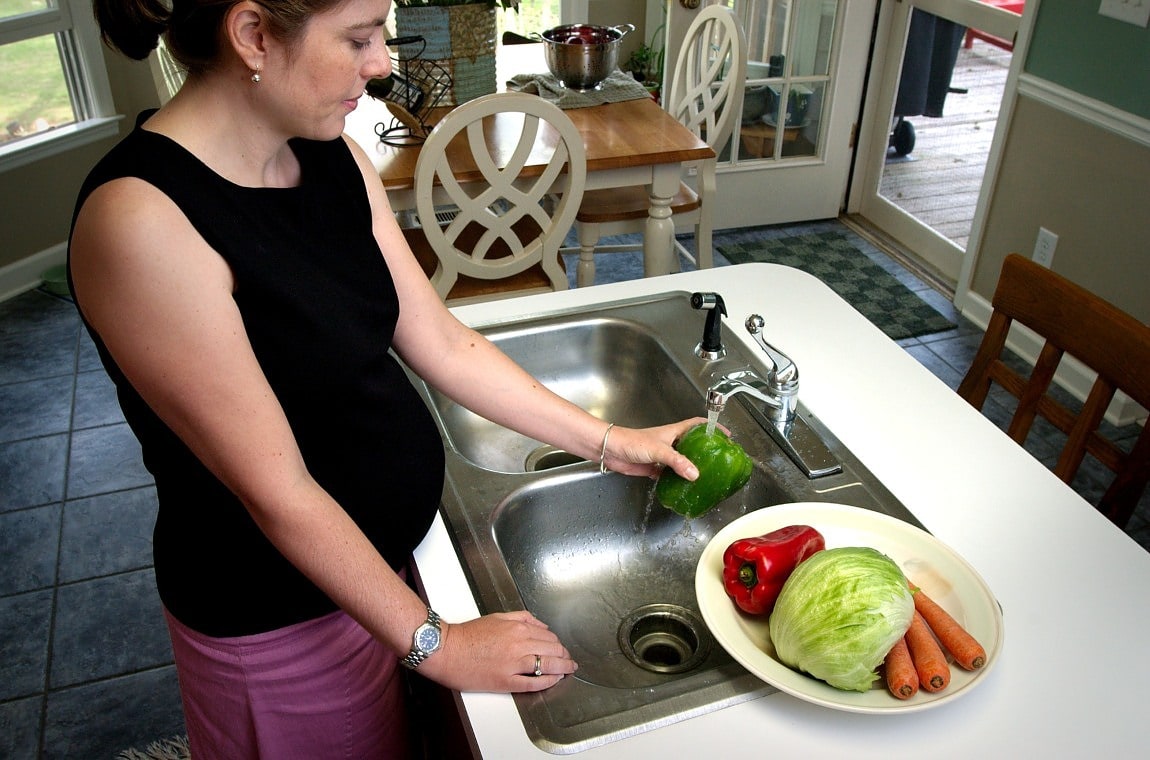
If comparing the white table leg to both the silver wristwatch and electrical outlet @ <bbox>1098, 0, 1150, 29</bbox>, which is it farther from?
the silver wristwatch

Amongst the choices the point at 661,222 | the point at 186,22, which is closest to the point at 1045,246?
the point at 661,222

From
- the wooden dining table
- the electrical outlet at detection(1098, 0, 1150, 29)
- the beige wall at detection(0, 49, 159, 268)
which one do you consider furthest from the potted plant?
the beige wall at detection(0, 49, 159, 268)

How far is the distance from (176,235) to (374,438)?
334 millimetres

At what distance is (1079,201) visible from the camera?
2967mm

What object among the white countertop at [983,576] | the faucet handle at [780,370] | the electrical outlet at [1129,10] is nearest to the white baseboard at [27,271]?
the white countertop at [983,576]

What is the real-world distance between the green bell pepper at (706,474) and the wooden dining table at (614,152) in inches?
59.4

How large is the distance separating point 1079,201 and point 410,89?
204cm

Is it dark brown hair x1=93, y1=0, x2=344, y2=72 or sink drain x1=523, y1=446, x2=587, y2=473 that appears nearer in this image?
dark brown hair x1=93, y1=0, x2=344, y2=72

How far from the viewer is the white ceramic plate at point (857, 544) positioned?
0.93 m

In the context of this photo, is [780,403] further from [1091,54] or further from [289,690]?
[1091,54]

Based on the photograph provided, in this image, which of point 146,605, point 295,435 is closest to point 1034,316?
point 295,435

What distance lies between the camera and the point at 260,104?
2.95 ft

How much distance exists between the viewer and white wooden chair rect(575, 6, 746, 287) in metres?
2.98

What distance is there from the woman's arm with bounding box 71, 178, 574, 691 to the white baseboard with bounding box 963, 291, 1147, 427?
208 centimetres
